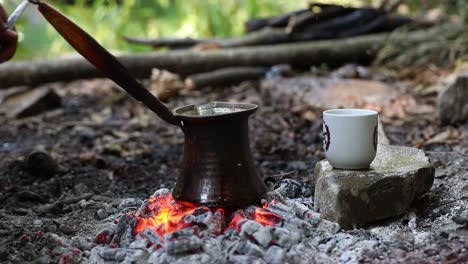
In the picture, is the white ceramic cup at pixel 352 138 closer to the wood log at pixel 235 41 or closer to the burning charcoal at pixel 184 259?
the burning charcoal at pixel 184 259

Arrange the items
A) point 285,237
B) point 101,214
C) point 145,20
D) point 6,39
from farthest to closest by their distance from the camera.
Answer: point 145,20 < point 6,39 < point 101,214 < point 285,237

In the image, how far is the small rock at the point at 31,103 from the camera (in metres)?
5.07

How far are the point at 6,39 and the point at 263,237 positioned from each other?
1.44 metres

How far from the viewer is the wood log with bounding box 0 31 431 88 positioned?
5.43 m

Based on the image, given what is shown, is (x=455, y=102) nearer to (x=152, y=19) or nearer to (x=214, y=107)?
(x=214, y=107)

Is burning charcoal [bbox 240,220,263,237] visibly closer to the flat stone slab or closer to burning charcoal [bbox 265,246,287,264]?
burning charcoal [bbox 265,246,287,264]

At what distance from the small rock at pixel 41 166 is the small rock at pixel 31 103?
1.83 metres

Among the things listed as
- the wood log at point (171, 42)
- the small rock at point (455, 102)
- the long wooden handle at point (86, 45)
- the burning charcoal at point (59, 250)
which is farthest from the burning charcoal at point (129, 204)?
the wood log at point (171, 42)

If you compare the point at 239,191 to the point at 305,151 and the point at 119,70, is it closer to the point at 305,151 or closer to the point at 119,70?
the point at 119,70

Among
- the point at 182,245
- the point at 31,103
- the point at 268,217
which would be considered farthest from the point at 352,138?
the point at 31,103

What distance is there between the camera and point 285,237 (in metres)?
1.94

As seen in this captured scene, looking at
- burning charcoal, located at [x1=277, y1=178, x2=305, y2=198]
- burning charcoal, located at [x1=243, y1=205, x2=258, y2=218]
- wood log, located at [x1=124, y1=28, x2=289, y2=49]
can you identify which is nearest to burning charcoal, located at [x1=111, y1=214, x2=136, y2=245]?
burning charcoal, located at [x1=243, y1=205, x2=258, y2=218]

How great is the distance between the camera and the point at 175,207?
2154 mm

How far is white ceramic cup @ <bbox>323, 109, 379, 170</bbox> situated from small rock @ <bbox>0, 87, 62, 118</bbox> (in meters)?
3.51
